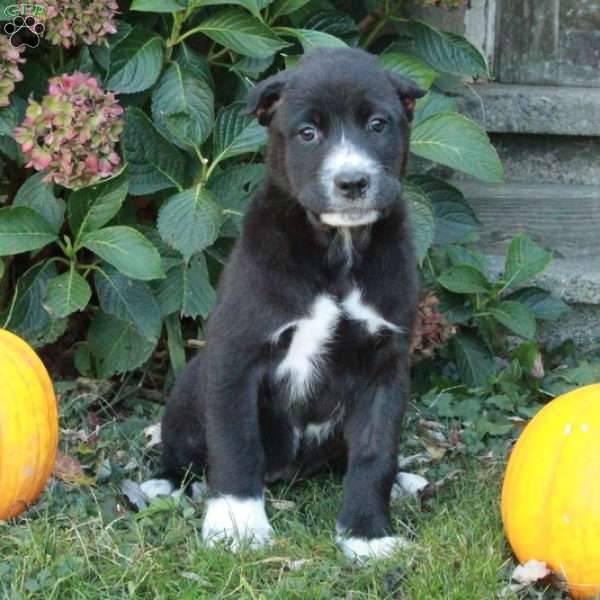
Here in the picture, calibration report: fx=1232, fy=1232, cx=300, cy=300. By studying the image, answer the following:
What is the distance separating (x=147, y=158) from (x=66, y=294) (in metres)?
0.55

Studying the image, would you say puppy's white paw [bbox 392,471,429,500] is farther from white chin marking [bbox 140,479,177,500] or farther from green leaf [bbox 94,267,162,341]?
green leaf [bbox 94,267,162,341]

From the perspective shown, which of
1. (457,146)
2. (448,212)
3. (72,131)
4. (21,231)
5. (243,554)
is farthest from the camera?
(448,212)

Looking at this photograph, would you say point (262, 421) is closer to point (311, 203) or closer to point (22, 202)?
point (311, 203)

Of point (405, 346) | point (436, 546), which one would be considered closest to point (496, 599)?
point (436, 546)

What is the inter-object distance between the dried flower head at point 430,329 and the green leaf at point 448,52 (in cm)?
84

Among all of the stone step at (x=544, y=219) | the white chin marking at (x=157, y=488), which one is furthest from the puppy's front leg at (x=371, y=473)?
the stone step at (x=544, y=219)

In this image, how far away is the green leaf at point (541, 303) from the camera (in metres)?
4.71

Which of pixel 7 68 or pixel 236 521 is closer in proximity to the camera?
pixel 236 521

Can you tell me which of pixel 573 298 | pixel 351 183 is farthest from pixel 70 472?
pixel 573 298

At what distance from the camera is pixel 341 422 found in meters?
3.53

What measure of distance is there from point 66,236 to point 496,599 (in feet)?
6.58

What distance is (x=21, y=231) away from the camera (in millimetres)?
4051

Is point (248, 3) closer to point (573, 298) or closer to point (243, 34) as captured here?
point (243, 34)

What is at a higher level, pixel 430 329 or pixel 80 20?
pixel 80 20
